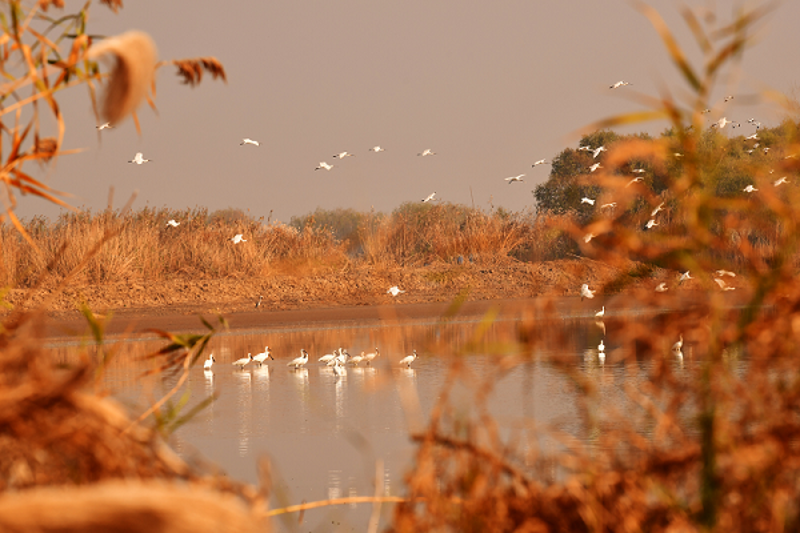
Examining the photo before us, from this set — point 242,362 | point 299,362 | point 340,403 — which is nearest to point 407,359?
point 299,362

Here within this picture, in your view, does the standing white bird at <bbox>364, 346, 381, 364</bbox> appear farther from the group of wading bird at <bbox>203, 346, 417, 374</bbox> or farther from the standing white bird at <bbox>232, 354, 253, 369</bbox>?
the standing white bird at <bbox>232, 354, 253, 369</bbox>

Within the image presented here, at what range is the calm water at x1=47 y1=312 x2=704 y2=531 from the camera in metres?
2.82

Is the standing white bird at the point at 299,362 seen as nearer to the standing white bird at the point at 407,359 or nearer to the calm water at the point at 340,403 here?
the calm water at the point at 340,403

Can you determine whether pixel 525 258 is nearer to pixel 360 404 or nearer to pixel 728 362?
pixel 360 404

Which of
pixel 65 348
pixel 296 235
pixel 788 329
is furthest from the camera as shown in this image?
pixel 296 235

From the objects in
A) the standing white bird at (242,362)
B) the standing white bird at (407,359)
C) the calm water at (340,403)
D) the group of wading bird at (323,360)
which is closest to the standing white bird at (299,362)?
the group of wading bird at (323,360)

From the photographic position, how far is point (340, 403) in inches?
343

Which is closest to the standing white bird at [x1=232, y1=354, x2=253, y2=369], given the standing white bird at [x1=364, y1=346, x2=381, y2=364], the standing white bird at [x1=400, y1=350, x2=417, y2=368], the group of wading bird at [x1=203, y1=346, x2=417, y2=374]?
the group of wading bird at [x1=203, y1=346, x2=417, y2=374]

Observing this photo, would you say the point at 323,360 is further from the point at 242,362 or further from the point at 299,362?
the point at 242,362

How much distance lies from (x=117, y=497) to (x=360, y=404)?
25.4 ft

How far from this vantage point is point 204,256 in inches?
882

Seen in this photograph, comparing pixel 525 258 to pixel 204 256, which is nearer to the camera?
pixel 204 256

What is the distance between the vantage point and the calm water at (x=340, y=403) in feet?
9.24

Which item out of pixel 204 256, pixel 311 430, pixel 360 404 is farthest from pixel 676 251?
pixel 204 256
